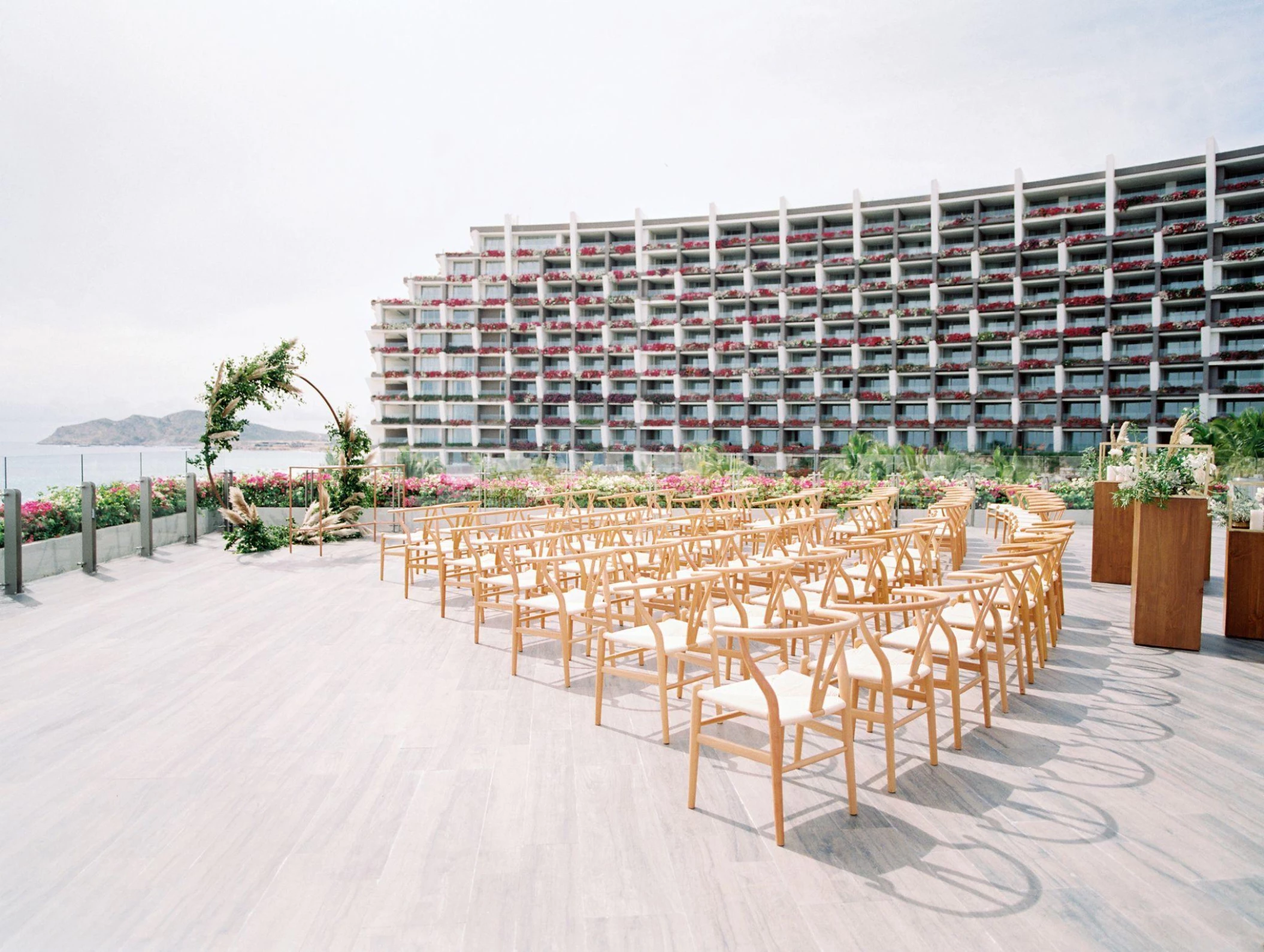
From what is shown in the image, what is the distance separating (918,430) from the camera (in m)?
46.4

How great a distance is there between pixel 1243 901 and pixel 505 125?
30466 mm

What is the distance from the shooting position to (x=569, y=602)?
5484mm

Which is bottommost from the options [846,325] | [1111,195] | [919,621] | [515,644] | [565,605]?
[515,644]

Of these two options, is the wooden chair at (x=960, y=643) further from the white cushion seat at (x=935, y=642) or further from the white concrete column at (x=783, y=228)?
the white concrete column at (x=783, y=228)

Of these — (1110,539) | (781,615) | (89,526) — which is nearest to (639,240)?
(89,526)

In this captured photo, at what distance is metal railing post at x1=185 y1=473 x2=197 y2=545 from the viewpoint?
13.0m

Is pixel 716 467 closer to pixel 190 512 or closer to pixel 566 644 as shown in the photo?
pixel 190 512

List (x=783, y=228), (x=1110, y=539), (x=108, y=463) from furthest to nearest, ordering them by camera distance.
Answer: (x=783, y=228) < (x=108, y=463) < (x=1110, y=539)

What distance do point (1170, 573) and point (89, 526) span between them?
1239 centimetres

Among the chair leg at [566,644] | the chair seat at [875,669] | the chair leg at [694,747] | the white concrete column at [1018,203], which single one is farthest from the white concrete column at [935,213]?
the chair leg at [694,747]

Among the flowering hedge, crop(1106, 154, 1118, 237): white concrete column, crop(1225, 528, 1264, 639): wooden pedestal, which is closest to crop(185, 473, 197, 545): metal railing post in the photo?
the flowering hedge

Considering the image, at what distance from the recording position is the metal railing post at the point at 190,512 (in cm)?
1302

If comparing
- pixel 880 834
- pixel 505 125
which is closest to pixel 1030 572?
pixel 880 834

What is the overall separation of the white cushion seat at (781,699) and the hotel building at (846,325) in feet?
140
